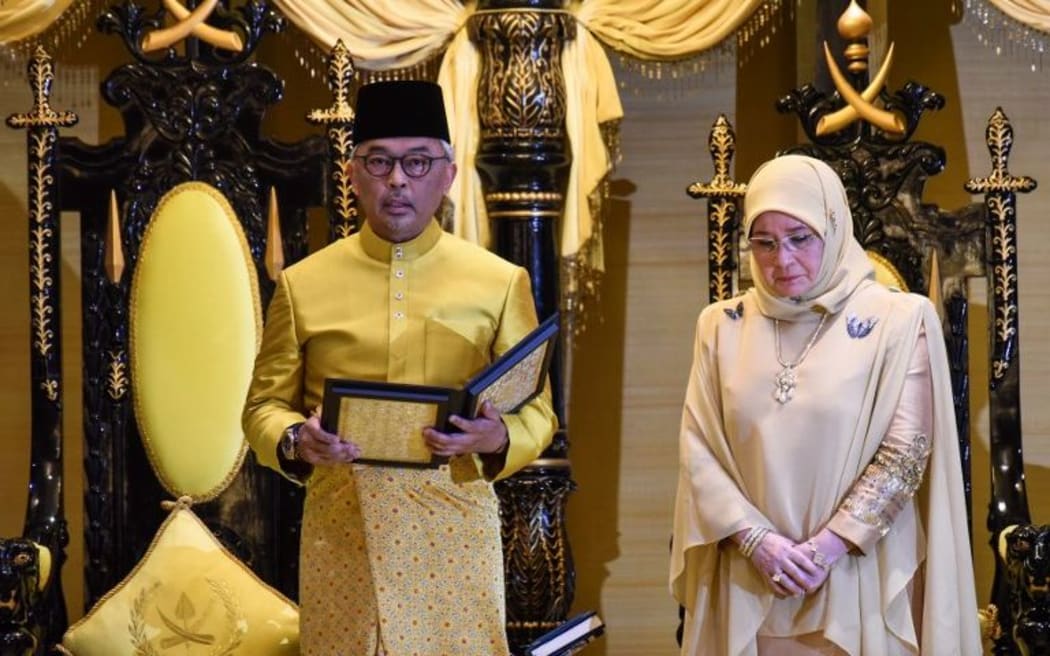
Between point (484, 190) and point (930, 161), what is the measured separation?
3.83 ft

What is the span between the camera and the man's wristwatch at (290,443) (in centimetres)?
356

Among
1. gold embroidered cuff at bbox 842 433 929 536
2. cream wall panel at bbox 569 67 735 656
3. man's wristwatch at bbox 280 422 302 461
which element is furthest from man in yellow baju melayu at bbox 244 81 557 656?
cream wall panel at bbox 569 67 735 656

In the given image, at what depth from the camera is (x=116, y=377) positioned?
4934 millimetres

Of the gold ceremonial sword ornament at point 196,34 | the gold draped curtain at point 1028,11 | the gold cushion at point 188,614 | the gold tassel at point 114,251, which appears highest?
the gold draped curtain at point 1028,11

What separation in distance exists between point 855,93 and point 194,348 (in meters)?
1.77

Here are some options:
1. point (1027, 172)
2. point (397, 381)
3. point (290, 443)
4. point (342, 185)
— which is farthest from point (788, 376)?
point (1027, 172)

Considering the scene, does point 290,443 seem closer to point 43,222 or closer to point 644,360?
point 43,222

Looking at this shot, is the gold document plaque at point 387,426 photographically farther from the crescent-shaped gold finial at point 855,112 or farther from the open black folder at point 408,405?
the crescent-shaped gold finial at point 855,112

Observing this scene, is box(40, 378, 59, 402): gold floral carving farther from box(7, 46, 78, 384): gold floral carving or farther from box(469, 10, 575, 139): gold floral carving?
box(469, 10, 575, 139): gold floral carving

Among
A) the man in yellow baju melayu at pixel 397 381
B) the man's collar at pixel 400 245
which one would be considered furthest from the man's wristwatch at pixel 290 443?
the man's collar at pixel 400 245

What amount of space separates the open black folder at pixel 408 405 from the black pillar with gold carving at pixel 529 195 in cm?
176

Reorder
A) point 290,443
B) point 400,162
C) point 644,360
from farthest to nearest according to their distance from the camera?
1. point 644,360
2. point 400,162
3. point 290,443

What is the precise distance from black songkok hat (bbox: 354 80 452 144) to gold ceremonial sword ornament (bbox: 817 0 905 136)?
1.60 metres

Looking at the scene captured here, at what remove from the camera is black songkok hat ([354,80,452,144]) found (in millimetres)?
3691
